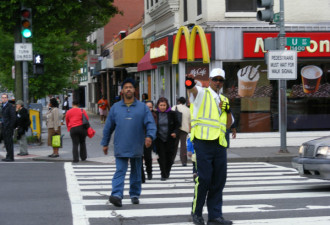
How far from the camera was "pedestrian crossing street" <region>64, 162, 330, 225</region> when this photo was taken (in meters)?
8.60

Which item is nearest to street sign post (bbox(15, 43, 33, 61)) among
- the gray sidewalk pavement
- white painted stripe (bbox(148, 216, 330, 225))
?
the gray sidewalk pavement

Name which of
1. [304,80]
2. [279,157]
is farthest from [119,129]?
[304,80]

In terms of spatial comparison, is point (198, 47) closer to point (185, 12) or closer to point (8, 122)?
point (185, 12)

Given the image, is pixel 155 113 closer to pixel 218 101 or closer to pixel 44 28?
pixel 218 101

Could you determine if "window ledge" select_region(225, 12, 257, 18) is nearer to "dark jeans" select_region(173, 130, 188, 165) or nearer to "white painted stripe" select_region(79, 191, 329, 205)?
"dark jeans" select_region(173, 130, 188, 165)

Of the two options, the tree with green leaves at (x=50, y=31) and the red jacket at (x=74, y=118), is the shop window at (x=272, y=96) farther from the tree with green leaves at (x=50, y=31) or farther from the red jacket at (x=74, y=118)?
the tree with green leaves at (x=50, y=31)

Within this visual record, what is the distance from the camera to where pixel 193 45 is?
20.5 m

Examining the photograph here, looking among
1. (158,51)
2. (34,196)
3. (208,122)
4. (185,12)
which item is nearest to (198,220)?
(208,122)

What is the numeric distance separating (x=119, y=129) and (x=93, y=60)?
45.8m

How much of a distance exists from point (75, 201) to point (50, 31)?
49.7 ft

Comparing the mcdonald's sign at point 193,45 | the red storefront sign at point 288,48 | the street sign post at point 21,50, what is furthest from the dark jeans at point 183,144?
the street sign post at point 21,50

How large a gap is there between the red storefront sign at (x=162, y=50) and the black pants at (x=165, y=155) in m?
8.64

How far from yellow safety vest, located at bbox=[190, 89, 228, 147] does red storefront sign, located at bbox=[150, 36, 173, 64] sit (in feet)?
45.7

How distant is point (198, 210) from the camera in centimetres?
795
